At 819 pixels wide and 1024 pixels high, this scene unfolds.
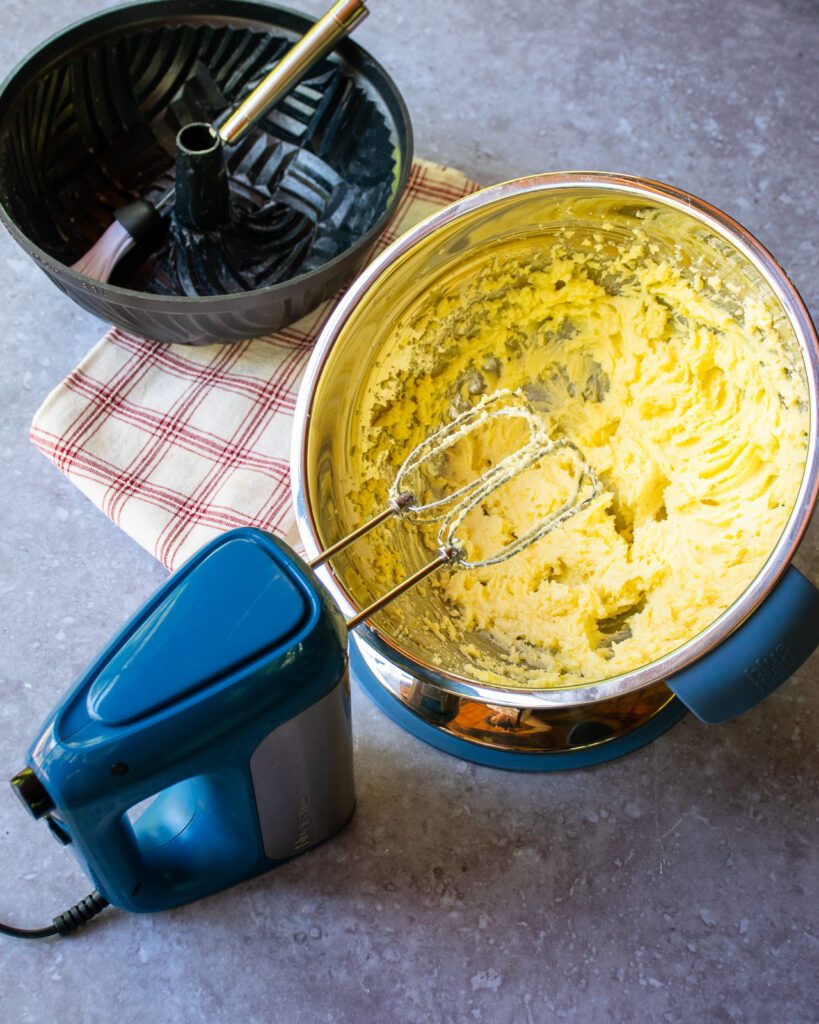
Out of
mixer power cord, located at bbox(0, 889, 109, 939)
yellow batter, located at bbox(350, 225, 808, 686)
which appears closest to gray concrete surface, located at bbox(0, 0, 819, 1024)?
mixer power cord, located at bbox(0, 889, 109, 939)

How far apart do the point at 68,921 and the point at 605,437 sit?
60 centimetres

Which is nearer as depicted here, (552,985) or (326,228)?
(552,985)

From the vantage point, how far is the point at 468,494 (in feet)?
2.77

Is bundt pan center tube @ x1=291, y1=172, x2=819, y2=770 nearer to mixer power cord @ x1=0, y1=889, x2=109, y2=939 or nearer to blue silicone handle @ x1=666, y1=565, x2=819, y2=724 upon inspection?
blue silicone handle @ x1=666, y1=565, x2=819, y2=724

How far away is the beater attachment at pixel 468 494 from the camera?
682 mm

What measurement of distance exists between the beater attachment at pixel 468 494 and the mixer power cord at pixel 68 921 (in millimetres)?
312

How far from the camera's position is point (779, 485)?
30.0 inches

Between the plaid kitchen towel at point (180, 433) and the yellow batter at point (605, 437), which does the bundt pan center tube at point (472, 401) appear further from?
the plaid kitchen towel at point (180, 433)

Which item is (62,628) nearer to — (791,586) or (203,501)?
(203,501)

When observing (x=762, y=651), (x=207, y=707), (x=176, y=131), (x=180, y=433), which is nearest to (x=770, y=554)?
(x=762, y=651)

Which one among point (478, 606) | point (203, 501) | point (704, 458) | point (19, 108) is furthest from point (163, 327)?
point (704, 458)

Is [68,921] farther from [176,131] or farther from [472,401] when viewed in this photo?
[176,131]

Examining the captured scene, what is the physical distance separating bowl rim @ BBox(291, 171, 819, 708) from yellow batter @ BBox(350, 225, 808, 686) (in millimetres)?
61

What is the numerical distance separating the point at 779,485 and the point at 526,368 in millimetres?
265
